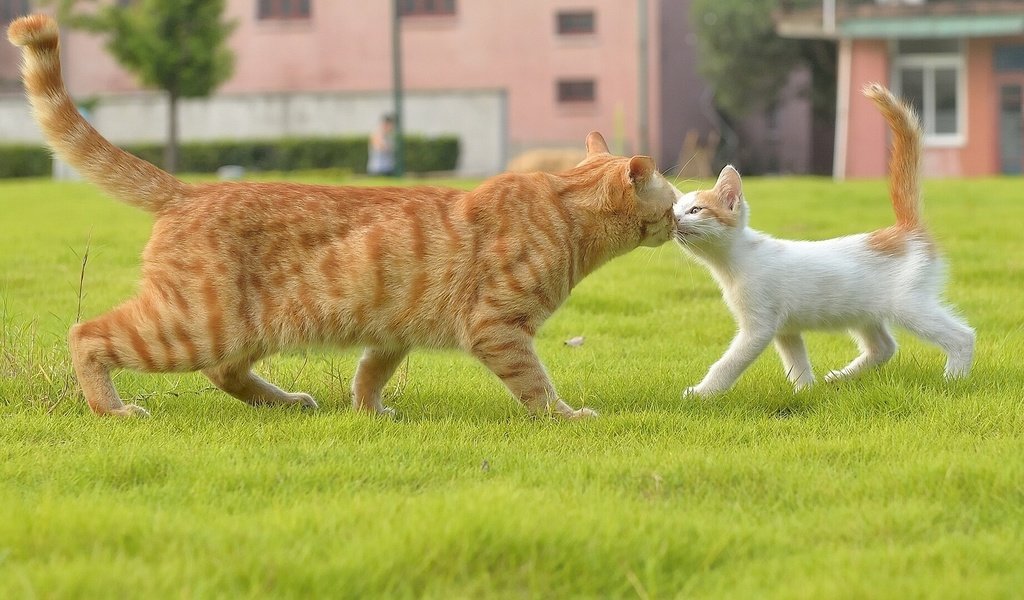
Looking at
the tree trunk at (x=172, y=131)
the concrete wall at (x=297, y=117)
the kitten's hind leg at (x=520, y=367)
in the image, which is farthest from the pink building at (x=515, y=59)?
the kitten's hind leg at (x=520, y=367)

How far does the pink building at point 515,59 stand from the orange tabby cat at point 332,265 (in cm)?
3118

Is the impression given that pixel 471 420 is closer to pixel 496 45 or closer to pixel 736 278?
pixel 736 278

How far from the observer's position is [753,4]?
33.9 metres

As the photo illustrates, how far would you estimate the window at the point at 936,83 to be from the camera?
28906mm

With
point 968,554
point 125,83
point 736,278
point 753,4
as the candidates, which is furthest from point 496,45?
point 968,554

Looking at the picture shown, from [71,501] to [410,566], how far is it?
1.10 m

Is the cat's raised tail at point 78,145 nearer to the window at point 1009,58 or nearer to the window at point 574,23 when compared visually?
the window at point 1009,58

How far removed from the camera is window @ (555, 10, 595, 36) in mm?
37094

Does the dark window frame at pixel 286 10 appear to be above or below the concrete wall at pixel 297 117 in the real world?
above

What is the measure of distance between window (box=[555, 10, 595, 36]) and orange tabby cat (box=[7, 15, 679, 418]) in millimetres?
33004

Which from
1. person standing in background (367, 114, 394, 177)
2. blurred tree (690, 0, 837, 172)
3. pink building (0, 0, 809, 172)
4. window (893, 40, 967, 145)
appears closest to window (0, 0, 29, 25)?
pink building (0, 0, 809, 172)

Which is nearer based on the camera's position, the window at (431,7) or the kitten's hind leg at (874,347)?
the kitten's hind leg at (874,347)

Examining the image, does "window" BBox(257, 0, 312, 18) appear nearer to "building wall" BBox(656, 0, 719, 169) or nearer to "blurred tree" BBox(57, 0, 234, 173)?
"blurred tree" BBox(57, 0, 234, 173)

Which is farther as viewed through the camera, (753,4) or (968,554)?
(753,4)
